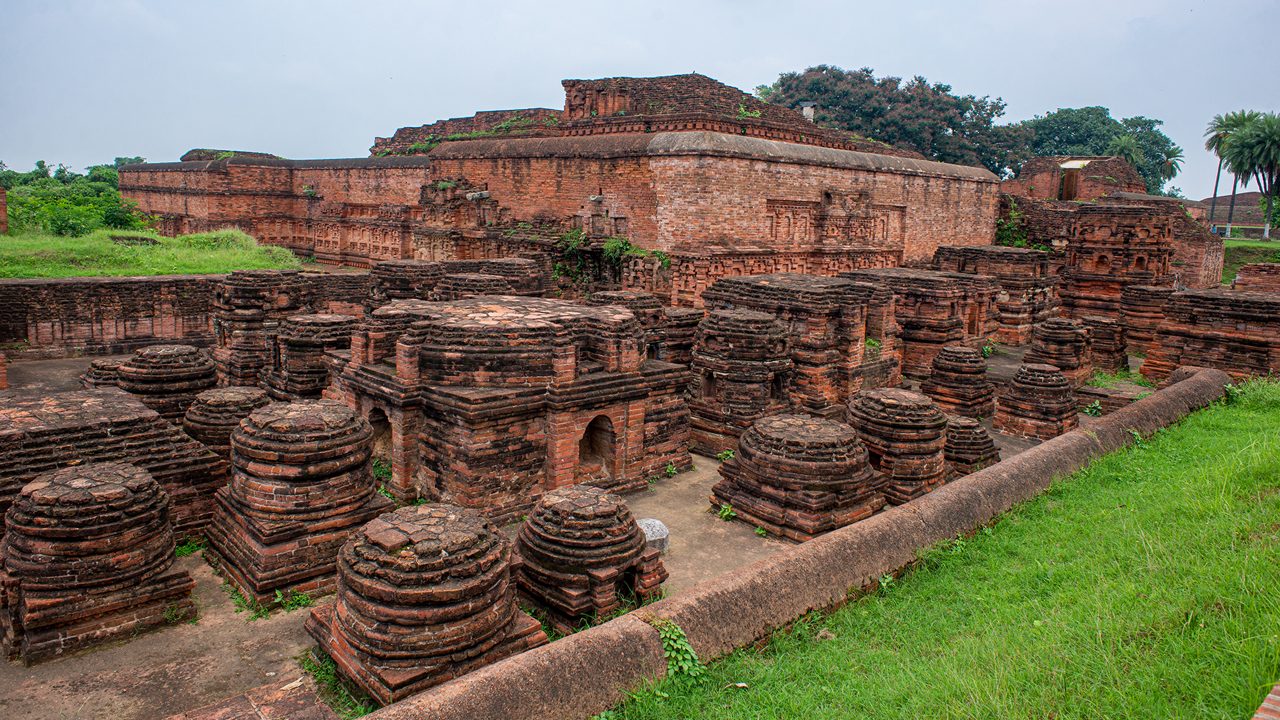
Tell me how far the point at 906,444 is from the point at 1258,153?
37.8 metres

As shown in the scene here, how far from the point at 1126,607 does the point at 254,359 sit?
1030 centimetres

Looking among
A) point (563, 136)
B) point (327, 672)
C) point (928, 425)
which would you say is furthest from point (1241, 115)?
point (327, 672)

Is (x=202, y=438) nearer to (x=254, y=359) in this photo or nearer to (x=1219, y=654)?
(x=254, y=359)

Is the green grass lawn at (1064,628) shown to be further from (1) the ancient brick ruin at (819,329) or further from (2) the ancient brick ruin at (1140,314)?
(2) the ancient brick ruin at (1140,314)

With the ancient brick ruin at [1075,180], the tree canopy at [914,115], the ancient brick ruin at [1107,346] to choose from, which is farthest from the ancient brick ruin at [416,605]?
the tree canopy at [914,115]

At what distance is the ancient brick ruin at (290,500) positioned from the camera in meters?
5.98

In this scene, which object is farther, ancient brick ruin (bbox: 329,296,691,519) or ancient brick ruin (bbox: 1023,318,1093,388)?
ancient brick ruin (bbox: 1023,318,1093,388)

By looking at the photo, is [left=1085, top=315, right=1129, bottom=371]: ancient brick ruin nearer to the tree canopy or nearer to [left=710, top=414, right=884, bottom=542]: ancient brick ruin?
[left=710, top=414, right=884, bottom=542]: ancient brick ruin

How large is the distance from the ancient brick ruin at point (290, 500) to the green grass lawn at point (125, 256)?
33.8 feet

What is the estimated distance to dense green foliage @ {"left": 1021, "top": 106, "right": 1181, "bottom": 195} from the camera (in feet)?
163

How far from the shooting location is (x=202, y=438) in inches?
308

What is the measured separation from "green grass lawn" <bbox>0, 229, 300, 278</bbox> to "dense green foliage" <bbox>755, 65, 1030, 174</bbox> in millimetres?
23792

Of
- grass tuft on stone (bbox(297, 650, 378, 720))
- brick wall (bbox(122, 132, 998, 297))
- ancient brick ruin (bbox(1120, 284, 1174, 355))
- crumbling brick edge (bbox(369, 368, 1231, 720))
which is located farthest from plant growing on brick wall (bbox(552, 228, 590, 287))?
ancient brick ruin (bbox(1120, 284, 1174, 355))

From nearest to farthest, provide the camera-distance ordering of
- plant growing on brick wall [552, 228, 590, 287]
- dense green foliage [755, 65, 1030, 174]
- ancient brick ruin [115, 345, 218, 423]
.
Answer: ancient brick ruin [115, 345, 218, 423], plant growing on brick wall [552, 228, 590, 287], dense green foliage [755, 65, 1030, 174]
